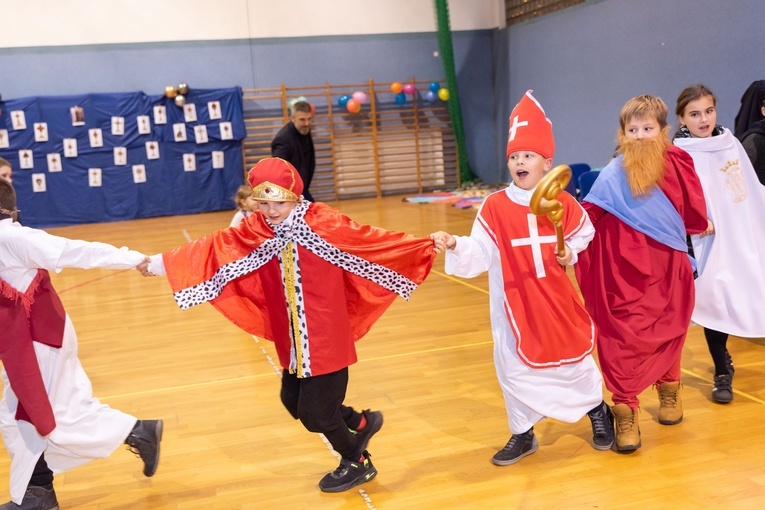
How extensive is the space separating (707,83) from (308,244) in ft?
26.9

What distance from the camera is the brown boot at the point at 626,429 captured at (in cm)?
326

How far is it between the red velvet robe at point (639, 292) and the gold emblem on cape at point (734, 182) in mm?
641

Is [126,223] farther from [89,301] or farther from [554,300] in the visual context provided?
[554,300]

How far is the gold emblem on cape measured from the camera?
4.00 metres

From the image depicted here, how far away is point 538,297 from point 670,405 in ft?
3.26

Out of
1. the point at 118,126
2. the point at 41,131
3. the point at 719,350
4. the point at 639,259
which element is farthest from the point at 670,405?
the point at 41,131

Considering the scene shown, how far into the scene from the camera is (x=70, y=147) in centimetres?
1330

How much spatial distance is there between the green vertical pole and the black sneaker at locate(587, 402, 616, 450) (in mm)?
11758

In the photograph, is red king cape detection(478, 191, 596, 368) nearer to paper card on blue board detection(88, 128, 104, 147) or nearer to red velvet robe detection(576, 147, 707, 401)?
red velvet robe detection(576, 147, 707, 401)

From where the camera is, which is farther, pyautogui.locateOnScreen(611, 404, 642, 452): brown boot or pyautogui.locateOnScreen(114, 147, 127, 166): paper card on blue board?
pyautogui.locateOnScreen(114, 147, 127, 166): paper card on blue board

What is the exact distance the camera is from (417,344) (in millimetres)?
5227

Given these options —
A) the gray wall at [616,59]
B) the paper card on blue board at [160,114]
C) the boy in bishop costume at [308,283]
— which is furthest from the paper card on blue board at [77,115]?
the boy in bishop costume at [308,283]

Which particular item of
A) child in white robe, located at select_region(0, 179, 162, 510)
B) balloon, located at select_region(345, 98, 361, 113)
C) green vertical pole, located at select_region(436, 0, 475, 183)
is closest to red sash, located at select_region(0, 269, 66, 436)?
child in white robe, located at select_region(0, 179, 162, 510)

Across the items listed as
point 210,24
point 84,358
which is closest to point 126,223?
point 210,24
